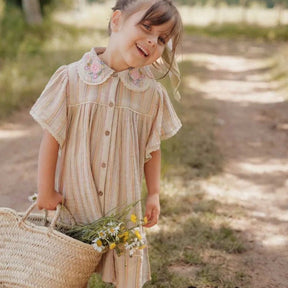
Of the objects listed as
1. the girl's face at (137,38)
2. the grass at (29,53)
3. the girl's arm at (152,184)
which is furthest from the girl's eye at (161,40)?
the grass at (29,53)

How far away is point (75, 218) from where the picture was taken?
222 cm

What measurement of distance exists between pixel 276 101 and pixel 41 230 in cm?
706

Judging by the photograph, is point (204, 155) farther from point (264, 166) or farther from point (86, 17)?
point (86, 17)

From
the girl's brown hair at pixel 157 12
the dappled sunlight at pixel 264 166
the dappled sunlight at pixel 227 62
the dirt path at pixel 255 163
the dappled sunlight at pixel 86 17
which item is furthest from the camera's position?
the dappled sunlight at pixel 86 17

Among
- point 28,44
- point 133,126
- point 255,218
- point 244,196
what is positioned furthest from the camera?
point 28,44

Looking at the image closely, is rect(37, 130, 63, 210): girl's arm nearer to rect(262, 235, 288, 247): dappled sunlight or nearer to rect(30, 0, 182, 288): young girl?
rect(30, 0, 182, 288): young girl

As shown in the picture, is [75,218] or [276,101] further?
[276,101]

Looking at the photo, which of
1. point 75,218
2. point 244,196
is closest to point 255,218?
point 244,196

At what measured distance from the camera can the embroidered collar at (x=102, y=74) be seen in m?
2.09

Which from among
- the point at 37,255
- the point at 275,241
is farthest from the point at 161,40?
the point at 275,241

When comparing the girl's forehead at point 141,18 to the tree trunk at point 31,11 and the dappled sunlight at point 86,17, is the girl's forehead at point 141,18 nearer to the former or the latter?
the dappled sunlight at point 86,17

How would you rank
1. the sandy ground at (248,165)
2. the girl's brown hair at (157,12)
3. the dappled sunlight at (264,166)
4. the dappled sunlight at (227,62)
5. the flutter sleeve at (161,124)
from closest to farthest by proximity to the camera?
the girl's brown hair at (157,12)
the flutter sleeve at (161,124)
the sandy ground at (248,165)
the dappled sunlight at (264,166)
the dappled sunlight at (227,62)

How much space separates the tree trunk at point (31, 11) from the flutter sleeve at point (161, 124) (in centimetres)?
1034

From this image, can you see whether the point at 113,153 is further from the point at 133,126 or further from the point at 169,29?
the point at 169,29
